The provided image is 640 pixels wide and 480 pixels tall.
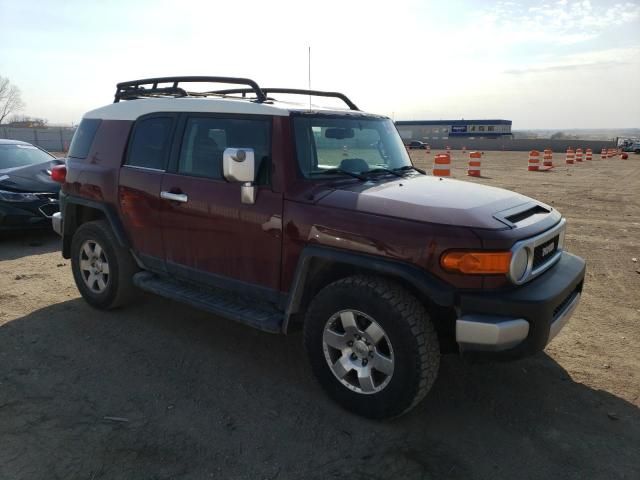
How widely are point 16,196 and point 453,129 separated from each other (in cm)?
7463

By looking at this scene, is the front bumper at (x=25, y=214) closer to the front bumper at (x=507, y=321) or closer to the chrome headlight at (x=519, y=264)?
the front bumper at (x=507, y=321)

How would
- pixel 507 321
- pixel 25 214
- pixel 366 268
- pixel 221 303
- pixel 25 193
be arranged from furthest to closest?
pixel 25 193, pixel 25 214, pixel 221 303, pixel 366 268, pixel 507 321

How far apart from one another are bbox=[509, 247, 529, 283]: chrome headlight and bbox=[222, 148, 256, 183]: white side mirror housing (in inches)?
68.0

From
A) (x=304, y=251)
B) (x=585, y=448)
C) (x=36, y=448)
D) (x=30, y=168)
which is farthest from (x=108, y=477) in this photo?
(x=30, y=168)

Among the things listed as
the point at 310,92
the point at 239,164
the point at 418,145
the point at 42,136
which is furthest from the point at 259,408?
the point at 418,145

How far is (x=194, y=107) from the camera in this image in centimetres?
405

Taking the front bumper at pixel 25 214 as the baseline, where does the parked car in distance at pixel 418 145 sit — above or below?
above

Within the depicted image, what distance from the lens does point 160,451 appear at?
2.85m

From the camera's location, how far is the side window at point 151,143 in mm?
4234

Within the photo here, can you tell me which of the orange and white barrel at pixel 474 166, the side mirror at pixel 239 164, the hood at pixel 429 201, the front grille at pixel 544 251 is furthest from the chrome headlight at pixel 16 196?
the orange and white barrel at pixel 474 166

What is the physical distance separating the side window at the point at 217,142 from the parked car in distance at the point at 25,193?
15.5 feet

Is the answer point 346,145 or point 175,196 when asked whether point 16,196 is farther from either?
point 346,145

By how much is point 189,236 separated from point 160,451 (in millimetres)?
1690

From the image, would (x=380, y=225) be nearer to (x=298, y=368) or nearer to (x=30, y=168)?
(x=298, y=368)
